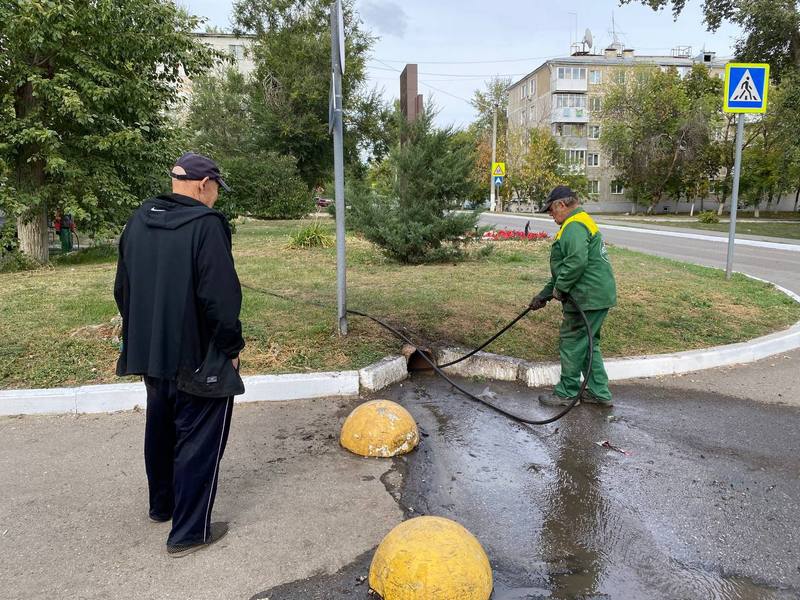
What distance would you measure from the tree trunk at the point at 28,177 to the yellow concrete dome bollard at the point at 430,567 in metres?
10.5

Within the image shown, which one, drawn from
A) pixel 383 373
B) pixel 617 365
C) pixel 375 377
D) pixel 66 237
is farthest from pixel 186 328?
pixel 66 237

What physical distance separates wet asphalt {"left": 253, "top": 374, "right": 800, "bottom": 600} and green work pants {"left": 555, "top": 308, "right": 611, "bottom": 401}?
0.59ft

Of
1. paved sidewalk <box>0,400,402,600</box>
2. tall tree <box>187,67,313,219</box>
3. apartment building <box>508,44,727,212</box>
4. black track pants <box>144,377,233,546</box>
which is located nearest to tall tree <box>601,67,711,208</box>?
apartment building <box>508,44,727,212</box>

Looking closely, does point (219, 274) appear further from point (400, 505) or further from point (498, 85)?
point (498, 85)

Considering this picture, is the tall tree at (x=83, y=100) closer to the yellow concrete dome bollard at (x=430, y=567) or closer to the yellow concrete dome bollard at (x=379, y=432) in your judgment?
the yellow concrete dome bollard at (x=379, y=432)

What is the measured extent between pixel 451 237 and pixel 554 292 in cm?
696

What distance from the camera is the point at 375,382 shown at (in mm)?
5387

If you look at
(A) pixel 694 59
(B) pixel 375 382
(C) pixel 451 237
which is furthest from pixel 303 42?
(A) pixel 694 59

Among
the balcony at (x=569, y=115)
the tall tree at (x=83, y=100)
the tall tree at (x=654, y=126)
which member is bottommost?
the tall tree at (x=83, y=100)

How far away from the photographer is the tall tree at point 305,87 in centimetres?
2656

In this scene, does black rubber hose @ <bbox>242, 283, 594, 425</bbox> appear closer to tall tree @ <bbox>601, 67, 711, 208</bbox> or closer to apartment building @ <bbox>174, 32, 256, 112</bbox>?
apartment building @ <bbox>174, 32, 256, 112</bbox>

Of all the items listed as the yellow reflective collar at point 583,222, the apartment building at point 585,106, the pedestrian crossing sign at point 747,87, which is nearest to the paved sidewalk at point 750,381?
the yellow reflective collar at point 583,222

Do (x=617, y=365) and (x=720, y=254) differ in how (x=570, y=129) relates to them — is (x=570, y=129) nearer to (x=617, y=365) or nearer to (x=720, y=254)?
(x=720, y=254)

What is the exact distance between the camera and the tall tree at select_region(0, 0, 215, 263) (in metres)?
9.74
